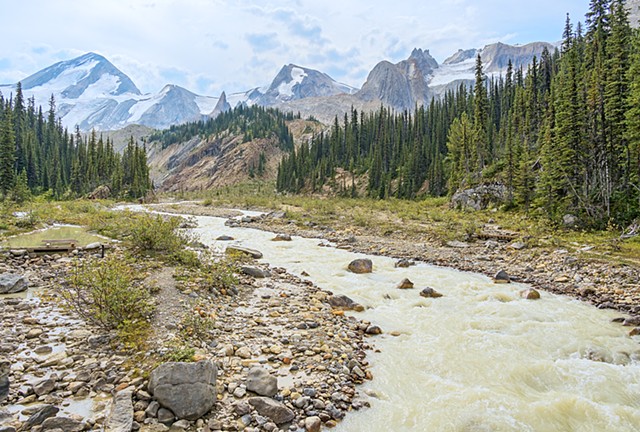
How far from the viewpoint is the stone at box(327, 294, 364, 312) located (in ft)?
35.4

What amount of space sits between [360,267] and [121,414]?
11378 mm

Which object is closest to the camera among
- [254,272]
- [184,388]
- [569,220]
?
[184,388]

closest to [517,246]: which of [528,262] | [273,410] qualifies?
[528,262]

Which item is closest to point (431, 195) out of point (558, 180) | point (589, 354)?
point (558, 180)

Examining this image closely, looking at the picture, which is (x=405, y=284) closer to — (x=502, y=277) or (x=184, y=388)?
(x=502, y=277)

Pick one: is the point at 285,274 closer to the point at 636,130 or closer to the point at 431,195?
the point at 636,130

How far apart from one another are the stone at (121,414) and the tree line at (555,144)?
1031 inches

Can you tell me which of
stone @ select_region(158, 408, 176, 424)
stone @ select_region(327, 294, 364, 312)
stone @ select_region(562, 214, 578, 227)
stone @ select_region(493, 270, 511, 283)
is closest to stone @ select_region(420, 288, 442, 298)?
stone @ select_region(327, 294, 364, 312)

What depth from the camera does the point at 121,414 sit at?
493 centimetres

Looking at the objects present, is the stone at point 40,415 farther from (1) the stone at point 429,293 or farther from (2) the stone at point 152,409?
(1) the stone at point 429,293

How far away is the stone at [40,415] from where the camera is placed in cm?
459

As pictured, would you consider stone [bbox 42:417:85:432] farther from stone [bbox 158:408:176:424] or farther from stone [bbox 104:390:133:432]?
stone [bbox 158:408:176:424]

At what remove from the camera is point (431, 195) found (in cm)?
6038

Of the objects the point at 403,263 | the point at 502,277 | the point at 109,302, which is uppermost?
the point at 109,302
